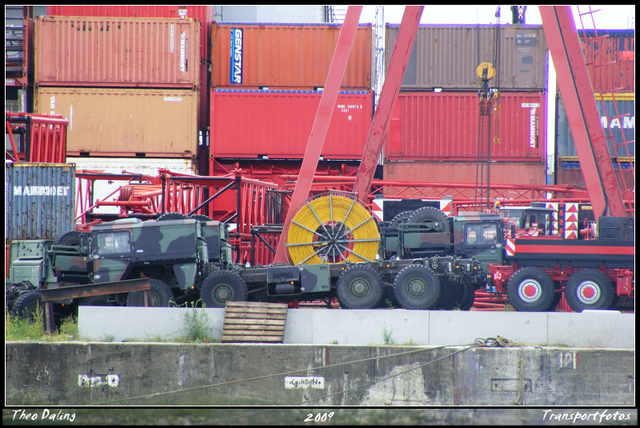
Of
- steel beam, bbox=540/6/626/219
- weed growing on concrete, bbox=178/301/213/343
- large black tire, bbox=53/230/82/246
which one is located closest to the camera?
weed growing on concrete, bbox=178/301/213/343

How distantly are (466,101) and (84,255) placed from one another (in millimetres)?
15779

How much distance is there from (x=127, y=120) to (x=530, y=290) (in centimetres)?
1614

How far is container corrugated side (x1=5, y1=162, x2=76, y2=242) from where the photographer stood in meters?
14.4

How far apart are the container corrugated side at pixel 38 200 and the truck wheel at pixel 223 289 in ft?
16.0

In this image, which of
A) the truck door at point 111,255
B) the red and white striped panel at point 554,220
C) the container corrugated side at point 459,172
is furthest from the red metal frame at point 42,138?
the red and white striped panel at point 554,220

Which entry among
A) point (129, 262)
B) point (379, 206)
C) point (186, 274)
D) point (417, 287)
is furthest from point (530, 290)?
point (129, 262)

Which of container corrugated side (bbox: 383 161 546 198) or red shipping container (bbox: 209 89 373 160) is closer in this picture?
container corrugated side (bbox: 383 161 546 198)

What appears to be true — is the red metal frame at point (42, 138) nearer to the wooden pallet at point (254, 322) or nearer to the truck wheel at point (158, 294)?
the truck wheel at point (158, 294)

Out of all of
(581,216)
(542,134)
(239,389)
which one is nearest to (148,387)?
(239,389)

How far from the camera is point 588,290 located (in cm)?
1273

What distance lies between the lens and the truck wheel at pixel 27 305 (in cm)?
1216

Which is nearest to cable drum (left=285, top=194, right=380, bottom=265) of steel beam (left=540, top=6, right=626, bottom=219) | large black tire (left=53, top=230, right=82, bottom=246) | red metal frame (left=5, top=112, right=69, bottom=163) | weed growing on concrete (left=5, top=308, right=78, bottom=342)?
large black tire (left=53, top=230, right=82, bottom=246)

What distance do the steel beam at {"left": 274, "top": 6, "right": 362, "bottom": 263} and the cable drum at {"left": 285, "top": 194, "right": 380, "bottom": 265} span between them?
1.51 ft

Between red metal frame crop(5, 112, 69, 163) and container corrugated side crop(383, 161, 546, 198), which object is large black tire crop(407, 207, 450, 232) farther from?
red metal frame crop(5, 112, 69, 163)
